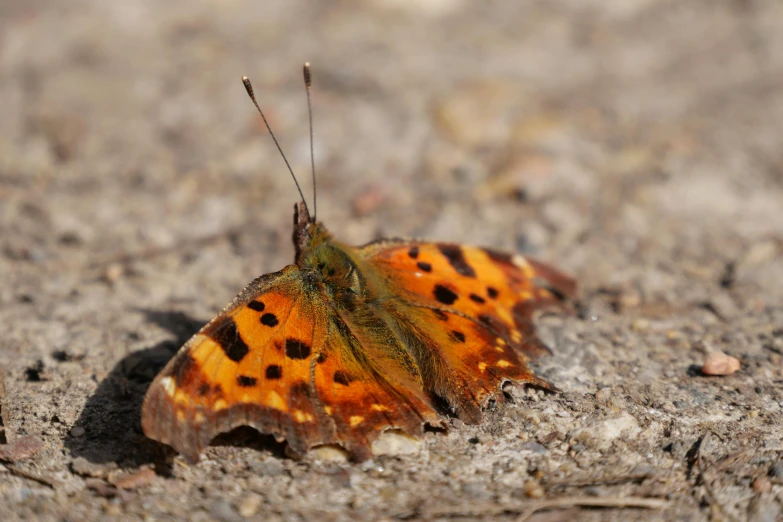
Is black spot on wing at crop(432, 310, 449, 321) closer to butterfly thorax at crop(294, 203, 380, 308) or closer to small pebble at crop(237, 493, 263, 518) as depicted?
butterfly thorax at crop(294, 203, 380, 308)

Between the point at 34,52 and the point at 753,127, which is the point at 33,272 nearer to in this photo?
the point at 34,52

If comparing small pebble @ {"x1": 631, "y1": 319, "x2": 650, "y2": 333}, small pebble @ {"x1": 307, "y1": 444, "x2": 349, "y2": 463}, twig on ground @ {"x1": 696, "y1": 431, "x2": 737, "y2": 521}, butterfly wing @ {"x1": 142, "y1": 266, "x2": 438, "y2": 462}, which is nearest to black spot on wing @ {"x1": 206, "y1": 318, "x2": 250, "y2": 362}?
butterfly wing @ {"x1": 142, "y1": 266, "x2": 438, "y2": 462}

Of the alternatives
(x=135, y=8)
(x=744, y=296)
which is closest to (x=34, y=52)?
(x=135, y=8)

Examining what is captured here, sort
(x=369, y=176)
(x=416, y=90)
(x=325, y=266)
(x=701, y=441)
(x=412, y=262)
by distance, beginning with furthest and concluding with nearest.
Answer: (x=416, y=90), (x=369, y=176), (x=412, y=262), (x=325, y=266), (x=701, y=441)

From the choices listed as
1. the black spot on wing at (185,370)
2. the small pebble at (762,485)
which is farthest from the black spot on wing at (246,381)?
the small pebble at (762,485)

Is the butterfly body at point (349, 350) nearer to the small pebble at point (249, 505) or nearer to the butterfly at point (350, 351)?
the butterfly at point (350, 351)

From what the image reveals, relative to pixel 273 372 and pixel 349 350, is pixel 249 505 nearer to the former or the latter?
pixel 273 372
